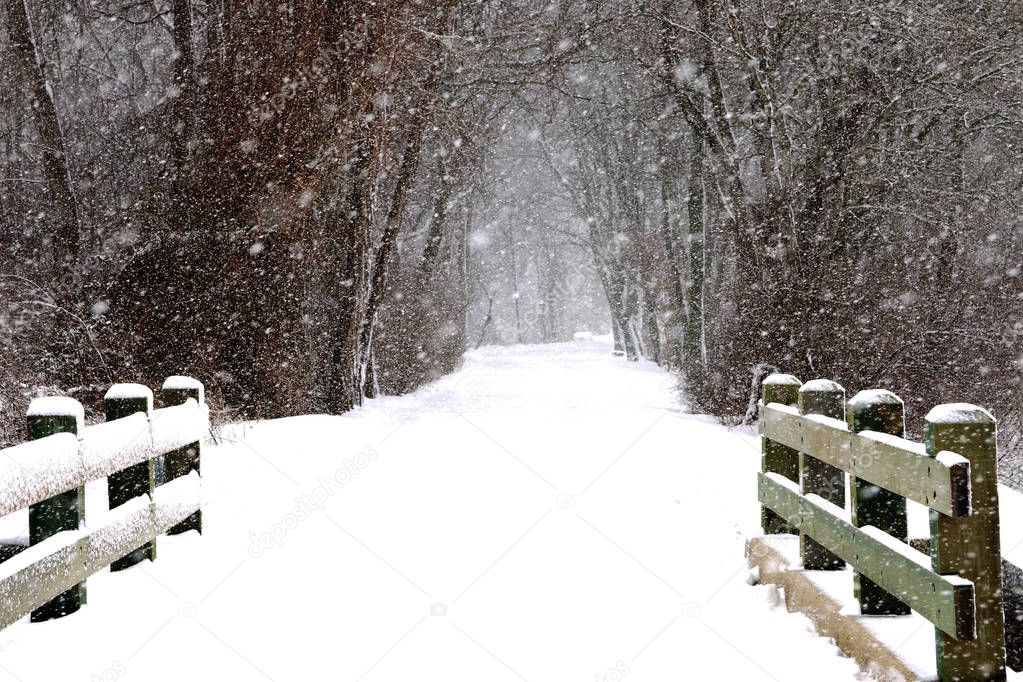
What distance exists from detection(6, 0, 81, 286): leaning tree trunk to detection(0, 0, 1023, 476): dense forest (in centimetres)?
5

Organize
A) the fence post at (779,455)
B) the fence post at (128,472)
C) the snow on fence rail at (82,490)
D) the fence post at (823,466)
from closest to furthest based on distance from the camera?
the snow on fence rail at (82,490) < the fence post at (823,466) < the fence post at (128,472) < the fence post at (779,455)

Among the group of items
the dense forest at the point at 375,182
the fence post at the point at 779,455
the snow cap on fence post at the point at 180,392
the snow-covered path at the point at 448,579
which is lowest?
the snow-covered path at the point at 448,579

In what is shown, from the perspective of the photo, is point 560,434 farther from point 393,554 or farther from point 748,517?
point 393,554

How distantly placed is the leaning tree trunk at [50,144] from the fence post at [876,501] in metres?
11.7

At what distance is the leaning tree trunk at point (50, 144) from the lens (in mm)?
13055

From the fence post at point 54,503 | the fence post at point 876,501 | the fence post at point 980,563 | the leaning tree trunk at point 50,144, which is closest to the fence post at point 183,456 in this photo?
the fence post at point 54,503

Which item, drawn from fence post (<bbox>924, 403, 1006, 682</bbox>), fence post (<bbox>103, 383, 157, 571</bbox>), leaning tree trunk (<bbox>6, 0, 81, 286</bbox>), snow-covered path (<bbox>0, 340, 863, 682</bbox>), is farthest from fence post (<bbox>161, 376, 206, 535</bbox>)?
leaning tree trunk (<bbox>6, 0, 81, 286</bbox>)

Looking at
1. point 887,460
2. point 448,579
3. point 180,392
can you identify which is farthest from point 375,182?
point 887,460

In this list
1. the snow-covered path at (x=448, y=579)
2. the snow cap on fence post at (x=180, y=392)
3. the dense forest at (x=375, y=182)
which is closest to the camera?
the snow-covered path at (x=448, y=579)

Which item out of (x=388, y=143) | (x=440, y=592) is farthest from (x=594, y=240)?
(x=440, y=592)

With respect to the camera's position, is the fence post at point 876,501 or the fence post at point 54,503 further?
the fence post at point 54,503

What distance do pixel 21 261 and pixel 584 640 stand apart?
11.3 m

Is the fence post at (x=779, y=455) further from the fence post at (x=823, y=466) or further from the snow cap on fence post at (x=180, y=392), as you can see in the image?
the snow cap on fence post at (x=180, y=392)

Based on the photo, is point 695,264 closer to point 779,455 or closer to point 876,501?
point 779,455
